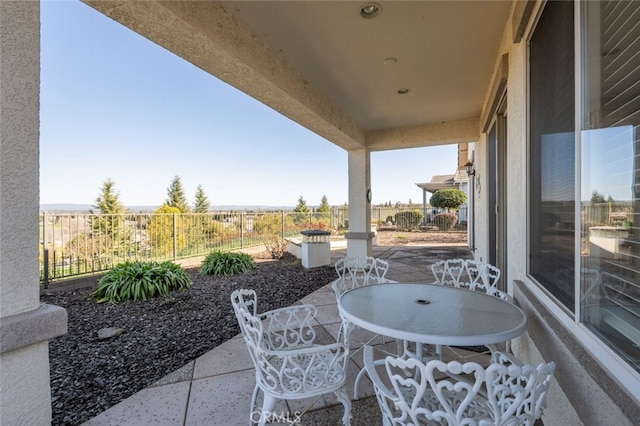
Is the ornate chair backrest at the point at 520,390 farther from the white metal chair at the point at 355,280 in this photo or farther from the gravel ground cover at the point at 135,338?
the gravel ground cover at the point at 135,338

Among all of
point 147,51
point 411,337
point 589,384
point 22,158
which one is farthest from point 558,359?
point 147,51

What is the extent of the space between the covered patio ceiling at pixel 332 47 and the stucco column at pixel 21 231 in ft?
2.45

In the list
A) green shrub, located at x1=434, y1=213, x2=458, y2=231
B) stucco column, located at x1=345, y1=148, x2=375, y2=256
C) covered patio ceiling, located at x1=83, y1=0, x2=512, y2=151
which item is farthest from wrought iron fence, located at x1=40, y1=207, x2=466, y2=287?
green shrub, located at x1=434, y1=213, x2=458, y2=231

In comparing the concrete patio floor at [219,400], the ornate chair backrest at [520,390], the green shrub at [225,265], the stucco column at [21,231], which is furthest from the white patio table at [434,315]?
the green shrub at [225,265]

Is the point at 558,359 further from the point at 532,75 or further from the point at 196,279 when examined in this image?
the point at 196,279

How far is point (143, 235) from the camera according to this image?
714 centimetres

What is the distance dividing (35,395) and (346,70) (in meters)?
3.97

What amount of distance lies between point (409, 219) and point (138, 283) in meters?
14.3

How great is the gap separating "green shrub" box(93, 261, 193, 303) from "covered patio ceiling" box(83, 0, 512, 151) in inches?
140

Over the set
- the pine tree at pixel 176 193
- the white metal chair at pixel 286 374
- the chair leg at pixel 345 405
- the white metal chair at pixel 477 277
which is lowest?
the chair leg at pixel 345 405

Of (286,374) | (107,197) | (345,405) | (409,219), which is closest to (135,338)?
(286,374)

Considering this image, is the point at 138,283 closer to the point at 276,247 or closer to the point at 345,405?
the point at 345,405

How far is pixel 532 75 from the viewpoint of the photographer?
2.09 metres

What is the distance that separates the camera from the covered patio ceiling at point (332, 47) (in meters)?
2.34
